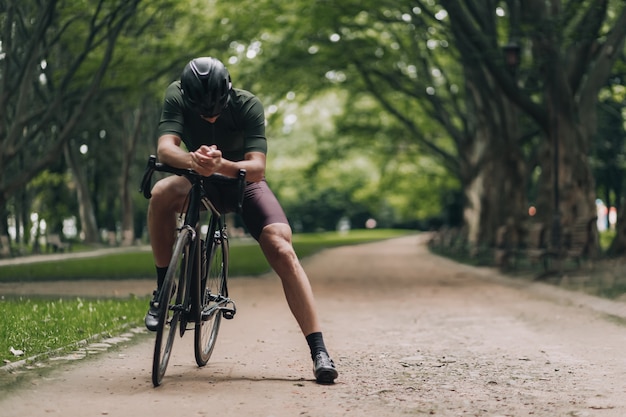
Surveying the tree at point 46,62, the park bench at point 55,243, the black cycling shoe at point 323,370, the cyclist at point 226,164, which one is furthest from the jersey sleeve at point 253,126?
the park bench at point 55,243

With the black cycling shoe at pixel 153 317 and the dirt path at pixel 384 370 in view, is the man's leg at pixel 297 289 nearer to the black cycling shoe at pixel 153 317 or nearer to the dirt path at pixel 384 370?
the dirt path at pixel 384 370

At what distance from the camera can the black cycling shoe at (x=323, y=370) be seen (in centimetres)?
614

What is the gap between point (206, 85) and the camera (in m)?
5.89

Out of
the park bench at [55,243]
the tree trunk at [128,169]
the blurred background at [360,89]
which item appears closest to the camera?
the blurred background at [360,89]

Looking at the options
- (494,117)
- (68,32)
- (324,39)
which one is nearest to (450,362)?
(68,32)

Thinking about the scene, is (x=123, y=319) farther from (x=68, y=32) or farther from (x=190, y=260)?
(x=68, y=32)

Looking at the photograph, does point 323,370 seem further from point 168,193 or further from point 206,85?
point 206,85

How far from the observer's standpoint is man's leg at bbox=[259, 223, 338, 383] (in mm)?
6203

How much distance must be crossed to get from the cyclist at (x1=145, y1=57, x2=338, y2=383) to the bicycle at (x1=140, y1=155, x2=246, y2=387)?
0.09m

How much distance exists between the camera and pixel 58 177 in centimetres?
3647

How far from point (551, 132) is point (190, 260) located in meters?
15.5

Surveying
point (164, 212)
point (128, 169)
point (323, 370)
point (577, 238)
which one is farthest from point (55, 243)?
point (323, 370)

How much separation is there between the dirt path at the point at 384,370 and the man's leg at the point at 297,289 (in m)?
0.14

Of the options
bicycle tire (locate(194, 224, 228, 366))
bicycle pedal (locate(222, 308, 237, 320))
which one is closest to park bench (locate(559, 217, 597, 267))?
bicycle tire (locate(194, 224, 228, 366))
